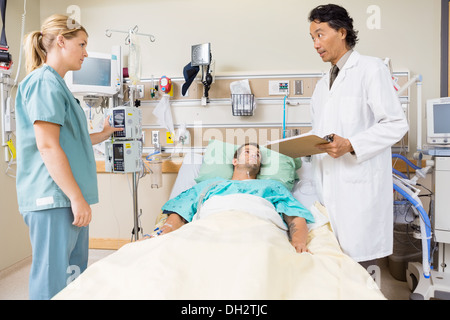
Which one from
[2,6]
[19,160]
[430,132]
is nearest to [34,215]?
[19,160]

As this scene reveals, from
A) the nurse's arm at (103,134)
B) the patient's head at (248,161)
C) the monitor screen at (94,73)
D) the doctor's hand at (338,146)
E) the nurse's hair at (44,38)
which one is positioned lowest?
the patient's head at (248,161)

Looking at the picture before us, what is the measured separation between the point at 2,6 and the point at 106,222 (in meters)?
1.94

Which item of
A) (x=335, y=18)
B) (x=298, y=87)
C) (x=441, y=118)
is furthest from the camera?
(x=298, y=87)

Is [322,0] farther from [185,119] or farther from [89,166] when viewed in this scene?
[89,166]

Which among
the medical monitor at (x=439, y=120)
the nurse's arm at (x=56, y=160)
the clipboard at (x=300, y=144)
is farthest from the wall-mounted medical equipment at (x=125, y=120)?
the medical monitor at (x=439, y=120)

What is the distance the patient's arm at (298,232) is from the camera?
1367mm

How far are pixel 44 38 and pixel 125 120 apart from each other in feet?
2.59

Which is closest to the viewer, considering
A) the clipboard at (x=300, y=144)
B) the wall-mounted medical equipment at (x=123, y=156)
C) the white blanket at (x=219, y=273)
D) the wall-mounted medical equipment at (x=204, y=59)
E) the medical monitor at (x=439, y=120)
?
the white blanket at (x=219, y=273)

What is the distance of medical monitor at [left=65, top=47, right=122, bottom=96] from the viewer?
2371 millimetres

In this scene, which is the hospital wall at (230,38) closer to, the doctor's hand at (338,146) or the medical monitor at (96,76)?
the medical monitor at (96,76)

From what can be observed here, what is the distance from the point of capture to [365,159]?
4.53 ft

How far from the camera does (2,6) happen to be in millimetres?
2328

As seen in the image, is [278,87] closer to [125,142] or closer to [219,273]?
[125,142]

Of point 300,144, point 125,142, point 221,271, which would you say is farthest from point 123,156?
point 221,271
